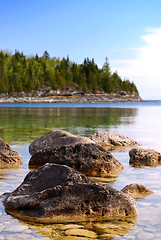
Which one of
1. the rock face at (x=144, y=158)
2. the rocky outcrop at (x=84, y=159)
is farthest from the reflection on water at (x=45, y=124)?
the rock face at (x=144, y=158)

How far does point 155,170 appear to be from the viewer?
10555 millimetres

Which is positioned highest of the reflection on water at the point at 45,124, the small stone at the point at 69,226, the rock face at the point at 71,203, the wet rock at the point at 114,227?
the rock face at the point at 71,203

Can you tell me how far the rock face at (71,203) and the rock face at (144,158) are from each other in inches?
216

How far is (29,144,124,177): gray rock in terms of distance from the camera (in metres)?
Result: 9.93

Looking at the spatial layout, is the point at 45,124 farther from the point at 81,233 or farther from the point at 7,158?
the point at 81,233

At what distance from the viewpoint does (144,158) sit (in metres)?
11.9

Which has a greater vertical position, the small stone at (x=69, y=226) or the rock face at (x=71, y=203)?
the rock face at (x=71, y=203)

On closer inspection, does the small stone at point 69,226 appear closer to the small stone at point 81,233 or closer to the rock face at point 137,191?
the small stone at point 81,233

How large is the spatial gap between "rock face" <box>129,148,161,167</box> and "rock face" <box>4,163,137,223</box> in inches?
216

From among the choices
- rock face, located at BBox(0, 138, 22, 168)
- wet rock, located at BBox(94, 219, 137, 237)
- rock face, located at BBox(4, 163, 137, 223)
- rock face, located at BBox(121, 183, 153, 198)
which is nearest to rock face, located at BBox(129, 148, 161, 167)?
rock face, located at BBox(121, 183, 153, 198)

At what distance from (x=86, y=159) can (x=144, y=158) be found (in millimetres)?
2848

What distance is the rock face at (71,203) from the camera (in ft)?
19.7

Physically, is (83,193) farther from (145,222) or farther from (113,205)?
(145,222)

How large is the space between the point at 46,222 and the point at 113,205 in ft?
4.42
